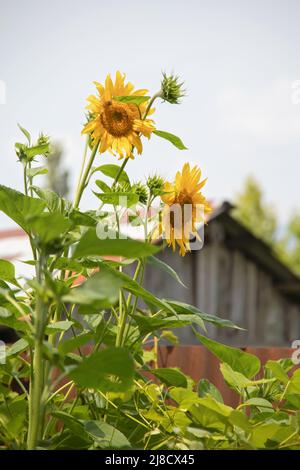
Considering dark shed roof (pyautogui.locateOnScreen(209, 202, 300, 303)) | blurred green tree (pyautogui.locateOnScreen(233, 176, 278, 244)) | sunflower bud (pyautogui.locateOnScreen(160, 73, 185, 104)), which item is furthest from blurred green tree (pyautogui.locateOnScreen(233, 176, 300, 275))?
sunflower bud (pyautogui.locateOnScreen(160, 73, 185, 104))

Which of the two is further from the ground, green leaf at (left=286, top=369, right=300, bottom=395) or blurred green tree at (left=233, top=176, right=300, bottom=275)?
blurred green tree at (left=233, top=176, right=300, bottom=275)

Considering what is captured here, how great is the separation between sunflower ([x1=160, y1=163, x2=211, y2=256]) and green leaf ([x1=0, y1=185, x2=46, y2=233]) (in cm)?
29

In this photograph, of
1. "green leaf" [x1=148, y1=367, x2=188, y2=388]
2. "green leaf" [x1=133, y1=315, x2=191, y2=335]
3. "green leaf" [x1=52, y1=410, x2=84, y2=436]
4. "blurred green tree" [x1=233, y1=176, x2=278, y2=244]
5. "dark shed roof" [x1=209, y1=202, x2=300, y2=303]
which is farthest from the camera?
"blurred green tree" [x1=233, y1=176, x2=278, y2=244]

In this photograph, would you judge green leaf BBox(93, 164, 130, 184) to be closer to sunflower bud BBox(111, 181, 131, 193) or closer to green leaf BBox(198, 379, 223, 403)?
sunflower bud BBox(111, 181, 131, 193)

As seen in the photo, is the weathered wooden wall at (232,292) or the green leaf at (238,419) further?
the weathered wooden wall at (232,292)

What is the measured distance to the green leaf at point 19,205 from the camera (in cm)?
104

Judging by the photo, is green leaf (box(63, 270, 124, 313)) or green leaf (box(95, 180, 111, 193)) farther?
green leaf (box(95, 180, 111, 193))

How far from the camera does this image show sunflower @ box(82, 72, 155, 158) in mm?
1238

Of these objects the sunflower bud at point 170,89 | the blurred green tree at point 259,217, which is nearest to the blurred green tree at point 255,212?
the blurred green tree at point 259,217

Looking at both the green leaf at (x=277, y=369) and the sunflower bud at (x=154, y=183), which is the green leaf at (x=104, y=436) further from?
the sunflower bud at (x=154, y=183)

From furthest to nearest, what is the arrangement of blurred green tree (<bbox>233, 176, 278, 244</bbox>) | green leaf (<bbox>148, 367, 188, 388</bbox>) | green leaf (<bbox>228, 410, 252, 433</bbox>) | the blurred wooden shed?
blurred green tree (<bbox>233, 176, 278, 244</bbox>), the blurred wooden shed, green leaf (<bbox>148, 367, 188, 388</bbox>), green leaf (<bbox>228, 410, 252, 433</bbox>)

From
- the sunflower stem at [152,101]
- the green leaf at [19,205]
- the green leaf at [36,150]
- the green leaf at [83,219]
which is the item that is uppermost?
the sunflower stem at [152,101]

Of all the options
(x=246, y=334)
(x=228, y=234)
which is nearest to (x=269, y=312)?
(x=246, y=334)
